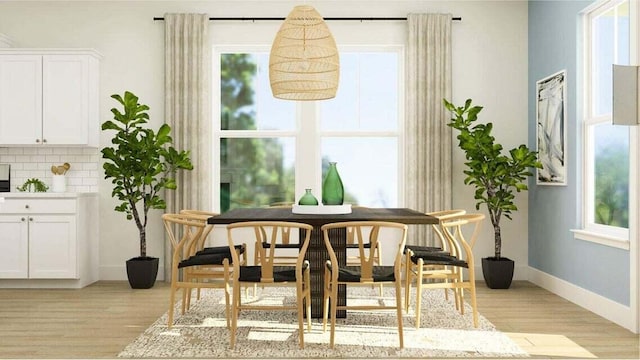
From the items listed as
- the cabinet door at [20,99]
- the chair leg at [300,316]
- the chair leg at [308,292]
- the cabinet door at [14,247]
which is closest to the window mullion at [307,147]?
the chair leg at [308,292]

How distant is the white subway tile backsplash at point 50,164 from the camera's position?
7273 millimetres

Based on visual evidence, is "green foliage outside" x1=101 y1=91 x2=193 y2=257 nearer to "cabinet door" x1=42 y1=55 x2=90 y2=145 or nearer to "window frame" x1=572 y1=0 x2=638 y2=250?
"cabinet door" x1=42 y1=55 x2=90 y2=145

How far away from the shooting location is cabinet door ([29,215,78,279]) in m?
6.67

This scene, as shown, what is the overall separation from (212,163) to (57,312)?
2495 mm

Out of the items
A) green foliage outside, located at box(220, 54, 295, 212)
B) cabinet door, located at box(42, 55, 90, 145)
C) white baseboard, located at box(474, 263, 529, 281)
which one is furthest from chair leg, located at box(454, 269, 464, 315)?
cabinet door, located at box(42, 55, 90, 145)

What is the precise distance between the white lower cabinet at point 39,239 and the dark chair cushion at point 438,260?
3756 millimetres

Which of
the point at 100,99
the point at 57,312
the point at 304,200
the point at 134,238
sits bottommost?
the point at 57,312

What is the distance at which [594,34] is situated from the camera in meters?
5.73

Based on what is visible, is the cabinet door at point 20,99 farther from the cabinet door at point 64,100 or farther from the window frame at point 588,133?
the window frame at point 588,133

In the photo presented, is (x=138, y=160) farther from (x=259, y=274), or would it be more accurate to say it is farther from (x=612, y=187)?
(x=612, y=187)

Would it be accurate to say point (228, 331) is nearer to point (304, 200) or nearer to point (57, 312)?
point (304, 200)

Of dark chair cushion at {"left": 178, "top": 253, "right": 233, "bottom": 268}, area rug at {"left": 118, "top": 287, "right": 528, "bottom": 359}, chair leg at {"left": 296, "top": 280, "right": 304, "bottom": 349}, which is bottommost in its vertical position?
area rug at {"left": 118, "top": 287, "right": 528, "bottom": 359}

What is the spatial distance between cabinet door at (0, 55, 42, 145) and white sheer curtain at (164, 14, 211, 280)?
135 cm

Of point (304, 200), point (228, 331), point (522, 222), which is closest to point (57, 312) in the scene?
point (228, 331)
